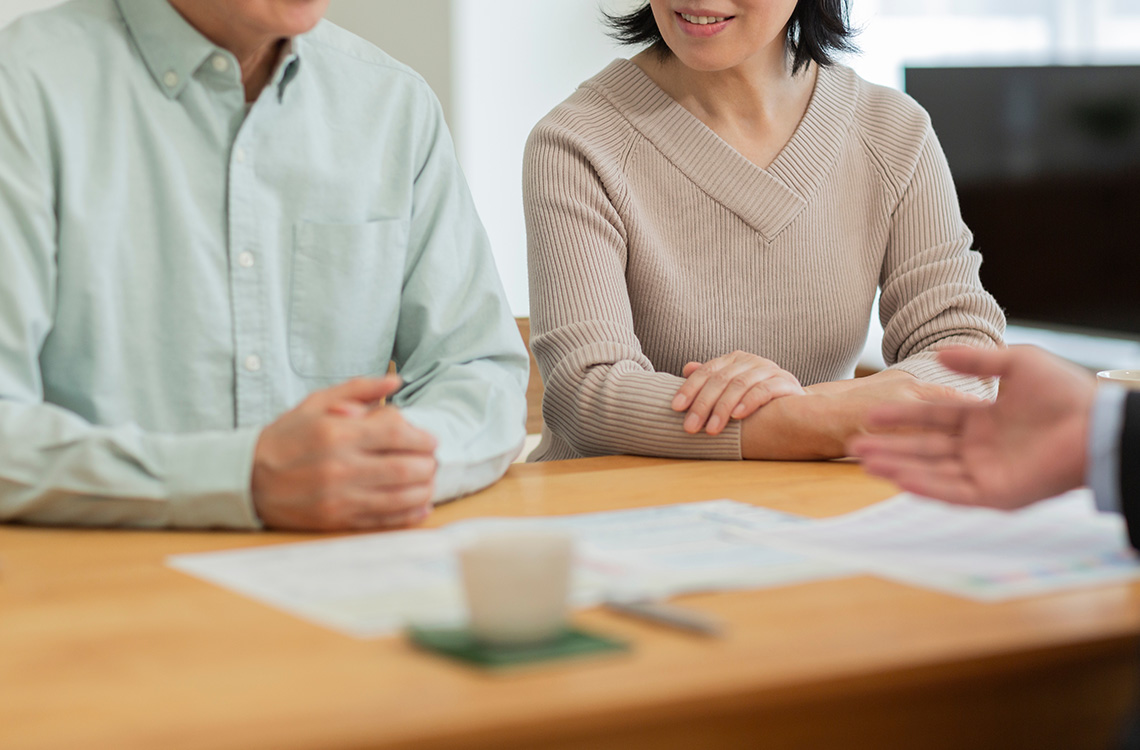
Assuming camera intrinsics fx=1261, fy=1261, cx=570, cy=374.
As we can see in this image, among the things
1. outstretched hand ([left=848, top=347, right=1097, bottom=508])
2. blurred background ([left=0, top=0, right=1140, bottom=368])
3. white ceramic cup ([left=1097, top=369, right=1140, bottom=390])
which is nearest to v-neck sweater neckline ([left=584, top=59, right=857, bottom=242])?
blurred background ([left=0, top=0, right=1140, bottom=368])

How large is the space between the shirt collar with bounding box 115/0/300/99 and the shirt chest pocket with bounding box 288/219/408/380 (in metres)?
0.19

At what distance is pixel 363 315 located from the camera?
1.38 metres

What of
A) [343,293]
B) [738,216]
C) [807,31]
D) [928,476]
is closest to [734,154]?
[738,216]

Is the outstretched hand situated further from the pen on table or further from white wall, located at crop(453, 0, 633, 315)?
white wall, located at crop(453, 0, 633, 315)

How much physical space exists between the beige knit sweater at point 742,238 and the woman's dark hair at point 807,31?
1.8 inches

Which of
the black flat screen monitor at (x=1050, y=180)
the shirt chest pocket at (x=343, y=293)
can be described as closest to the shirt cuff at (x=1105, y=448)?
the shirt chest pocket at (x=343, y=293)

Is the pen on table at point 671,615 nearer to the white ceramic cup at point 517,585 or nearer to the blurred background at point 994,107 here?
the white ceramic cup at point 517,585

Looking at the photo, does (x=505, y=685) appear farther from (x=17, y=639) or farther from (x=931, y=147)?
(x=931, y=147)

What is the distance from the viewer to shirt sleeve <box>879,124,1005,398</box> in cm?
165

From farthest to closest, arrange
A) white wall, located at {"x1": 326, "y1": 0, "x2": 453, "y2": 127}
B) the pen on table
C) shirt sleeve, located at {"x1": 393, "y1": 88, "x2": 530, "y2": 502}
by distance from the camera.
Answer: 1. white wall, located at {"x1": 326, "y1": 0, "x2": 453, "y2": 127}
2. shirt sleeve, located at {"x1": 393, "y1": 88, "x2": 530, "y2": 502}
3. the pen on table

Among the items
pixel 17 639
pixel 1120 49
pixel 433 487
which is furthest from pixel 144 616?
pixel 1120 49

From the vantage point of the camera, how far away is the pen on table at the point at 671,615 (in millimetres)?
723

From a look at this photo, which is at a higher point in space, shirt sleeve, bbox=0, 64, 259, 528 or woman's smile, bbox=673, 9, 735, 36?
woman's smile, bbox=673, 9, 735, 36

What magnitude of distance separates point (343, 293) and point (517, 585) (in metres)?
0.74
